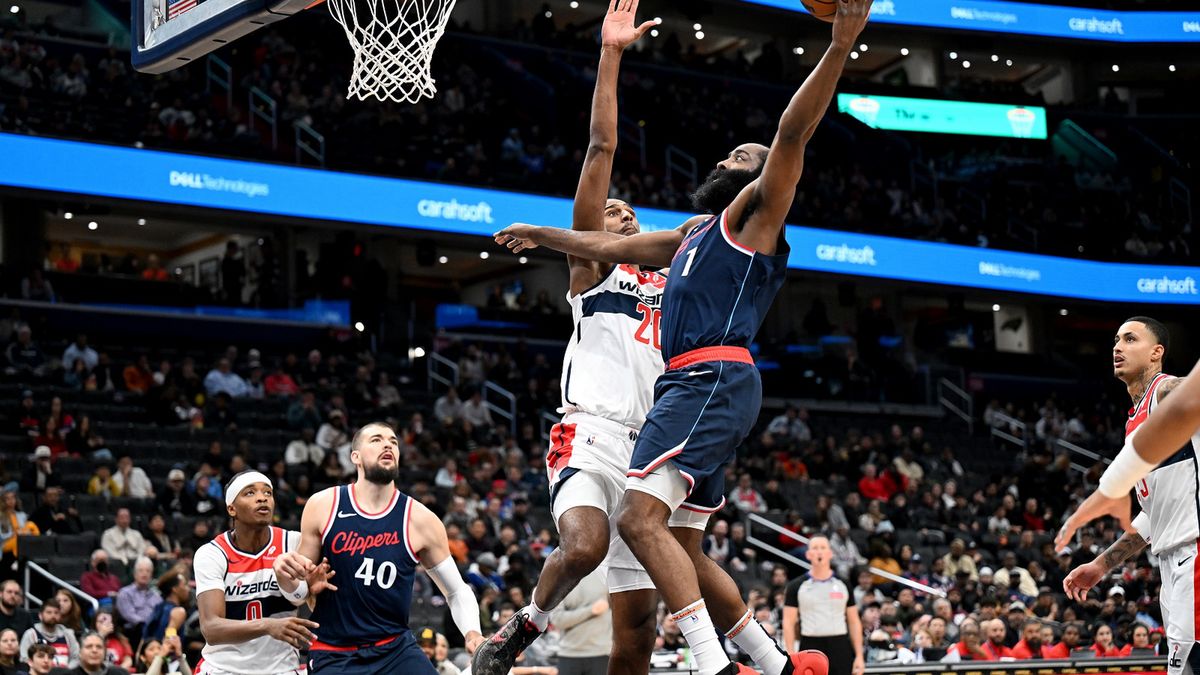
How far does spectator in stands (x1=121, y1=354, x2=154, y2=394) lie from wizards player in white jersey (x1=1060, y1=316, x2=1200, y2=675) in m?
16.7

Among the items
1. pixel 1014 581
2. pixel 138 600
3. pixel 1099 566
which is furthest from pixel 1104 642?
pixel 138 600

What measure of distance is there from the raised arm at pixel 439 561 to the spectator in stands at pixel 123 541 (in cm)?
933

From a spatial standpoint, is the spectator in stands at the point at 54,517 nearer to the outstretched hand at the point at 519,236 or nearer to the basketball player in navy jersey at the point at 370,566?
the basketball player in navy jersey at the point at 370,566

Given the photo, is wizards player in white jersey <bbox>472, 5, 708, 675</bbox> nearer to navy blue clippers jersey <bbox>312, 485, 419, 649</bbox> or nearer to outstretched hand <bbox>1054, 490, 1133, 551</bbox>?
navy blue clippers jersey <bbox>312, 485, 419, 649</bbox>

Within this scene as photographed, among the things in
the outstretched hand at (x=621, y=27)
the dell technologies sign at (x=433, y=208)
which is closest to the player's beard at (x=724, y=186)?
the outstretched hand at (x=621, y=27)

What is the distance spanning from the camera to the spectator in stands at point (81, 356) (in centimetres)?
2048

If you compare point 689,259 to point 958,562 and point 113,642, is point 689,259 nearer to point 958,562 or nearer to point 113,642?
point 113,642

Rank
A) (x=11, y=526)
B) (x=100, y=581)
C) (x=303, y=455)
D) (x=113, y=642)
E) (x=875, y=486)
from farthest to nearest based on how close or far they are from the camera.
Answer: (x=875, y=486), (x=303, y=455), (x=11, y=526), (x=100, y=581), (x=113, y=642)

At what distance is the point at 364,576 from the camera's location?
255 inches

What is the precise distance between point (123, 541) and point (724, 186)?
1135 cm

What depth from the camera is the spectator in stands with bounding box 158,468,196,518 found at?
53.7 ft

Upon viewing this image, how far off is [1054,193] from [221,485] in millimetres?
25792

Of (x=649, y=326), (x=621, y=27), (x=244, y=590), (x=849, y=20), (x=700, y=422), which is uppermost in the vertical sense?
(x=621, y=27)

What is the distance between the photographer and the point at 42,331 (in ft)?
72.5
